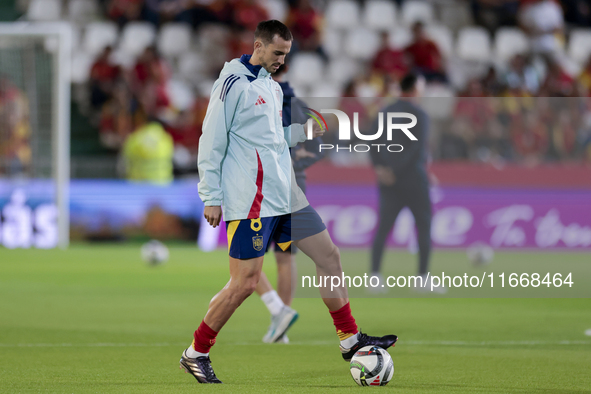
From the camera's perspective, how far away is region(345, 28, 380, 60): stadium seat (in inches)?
856

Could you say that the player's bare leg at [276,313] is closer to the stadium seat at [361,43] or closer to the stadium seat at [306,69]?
the stadium seat at [306,69]

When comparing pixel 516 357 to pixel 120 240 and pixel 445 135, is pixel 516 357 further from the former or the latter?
pixel 120 240

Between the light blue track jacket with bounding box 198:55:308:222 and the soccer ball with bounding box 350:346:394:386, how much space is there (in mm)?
1007

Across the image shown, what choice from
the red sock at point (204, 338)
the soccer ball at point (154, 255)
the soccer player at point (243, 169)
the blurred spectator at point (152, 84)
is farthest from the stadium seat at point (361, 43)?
the red sock at point (204, 338)

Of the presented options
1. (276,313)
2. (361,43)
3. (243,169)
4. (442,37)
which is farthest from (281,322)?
(442,37)

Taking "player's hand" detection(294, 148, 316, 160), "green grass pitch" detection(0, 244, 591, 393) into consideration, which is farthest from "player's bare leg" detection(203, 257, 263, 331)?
"player's hand" detection(294, 148, 316, 160)

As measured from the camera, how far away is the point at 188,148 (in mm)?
18609

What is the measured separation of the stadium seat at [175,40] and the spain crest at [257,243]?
1618 cm

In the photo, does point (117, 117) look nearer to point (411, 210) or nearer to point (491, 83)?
point (491, 83)

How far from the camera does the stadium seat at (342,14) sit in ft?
73.6

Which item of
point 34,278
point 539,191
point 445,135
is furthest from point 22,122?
point 539,191

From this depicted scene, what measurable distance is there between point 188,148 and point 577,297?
9.94 m

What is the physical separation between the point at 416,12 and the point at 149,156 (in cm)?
863

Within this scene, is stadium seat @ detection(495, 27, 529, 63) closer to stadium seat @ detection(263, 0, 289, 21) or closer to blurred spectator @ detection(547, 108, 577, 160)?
stadium seat @ detection(263, 0, 289, 21)
